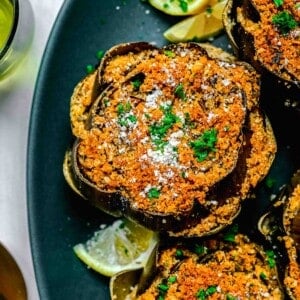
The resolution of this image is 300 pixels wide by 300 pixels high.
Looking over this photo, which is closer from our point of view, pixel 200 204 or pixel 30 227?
pixel 200 204

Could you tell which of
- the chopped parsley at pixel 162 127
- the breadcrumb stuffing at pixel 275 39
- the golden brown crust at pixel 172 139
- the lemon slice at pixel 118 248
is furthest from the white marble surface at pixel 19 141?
the breadcrumb stuffing at pixel 275 39

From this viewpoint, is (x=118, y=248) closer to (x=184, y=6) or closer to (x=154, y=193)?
(x=154, y=193)

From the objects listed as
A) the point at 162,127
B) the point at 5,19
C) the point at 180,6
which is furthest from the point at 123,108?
the point at 5,19

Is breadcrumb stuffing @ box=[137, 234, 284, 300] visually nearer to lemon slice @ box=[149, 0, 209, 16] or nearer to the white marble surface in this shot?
the white marble surface

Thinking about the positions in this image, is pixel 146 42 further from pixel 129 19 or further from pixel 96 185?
pixel 96 185

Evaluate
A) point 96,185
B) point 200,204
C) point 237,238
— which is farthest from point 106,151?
point 237,238

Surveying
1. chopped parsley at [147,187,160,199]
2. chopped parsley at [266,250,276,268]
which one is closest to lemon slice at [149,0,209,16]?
chopped parsley at [147,187,160,199]
